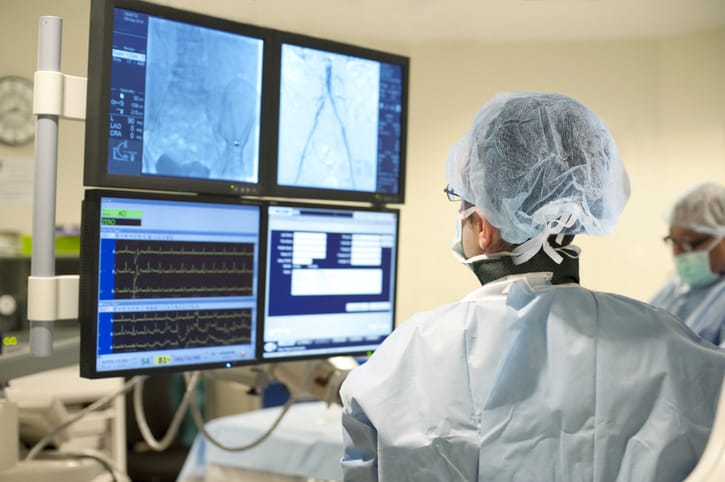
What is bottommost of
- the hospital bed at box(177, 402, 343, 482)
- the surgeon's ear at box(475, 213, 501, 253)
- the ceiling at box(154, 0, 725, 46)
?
the hospital bed at box(177, 402, 343, 482)

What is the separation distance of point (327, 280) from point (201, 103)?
501mm

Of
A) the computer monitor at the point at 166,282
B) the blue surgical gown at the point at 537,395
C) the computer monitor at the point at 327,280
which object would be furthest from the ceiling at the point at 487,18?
the blue surgical gown at the point at 537,395

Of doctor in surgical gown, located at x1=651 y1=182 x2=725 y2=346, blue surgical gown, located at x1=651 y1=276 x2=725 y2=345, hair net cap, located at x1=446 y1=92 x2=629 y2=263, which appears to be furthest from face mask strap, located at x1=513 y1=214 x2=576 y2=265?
doctor in surgical gown, located at x1=651 y1=182 x2=725 y2=346

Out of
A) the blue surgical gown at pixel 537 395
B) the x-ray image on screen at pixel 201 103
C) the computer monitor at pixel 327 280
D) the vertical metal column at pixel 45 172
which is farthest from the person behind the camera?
the computer monitor at pixel 327 280

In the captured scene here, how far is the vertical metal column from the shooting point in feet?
4.49

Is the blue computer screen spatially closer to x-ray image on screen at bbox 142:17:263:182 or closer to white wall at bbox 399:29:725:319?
x-ray image on screen at bbox 142:17:263:182

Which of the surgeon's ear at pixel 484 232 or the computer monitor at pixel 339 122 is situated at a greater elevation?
the computer monitor at pixel 339 122

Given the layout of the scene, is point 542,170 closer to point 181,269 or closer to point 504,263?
point 504,263

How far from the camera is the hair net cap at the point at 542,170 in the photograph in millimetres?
1281

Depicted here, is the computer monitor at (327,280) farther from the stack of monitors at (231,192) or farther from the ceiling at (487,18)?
the ceiling at (487,18)

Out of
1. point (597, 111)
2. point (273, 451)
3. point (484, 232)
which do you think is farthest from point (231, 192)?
point (597, 111)

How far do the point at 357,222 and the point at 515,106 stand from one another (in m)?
0.58

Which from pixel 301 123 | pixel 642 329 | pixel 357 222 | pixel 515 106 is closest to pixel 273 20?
pixel 301 123

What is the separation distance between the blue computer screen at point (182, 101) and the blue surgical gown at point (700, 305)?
1591mm
